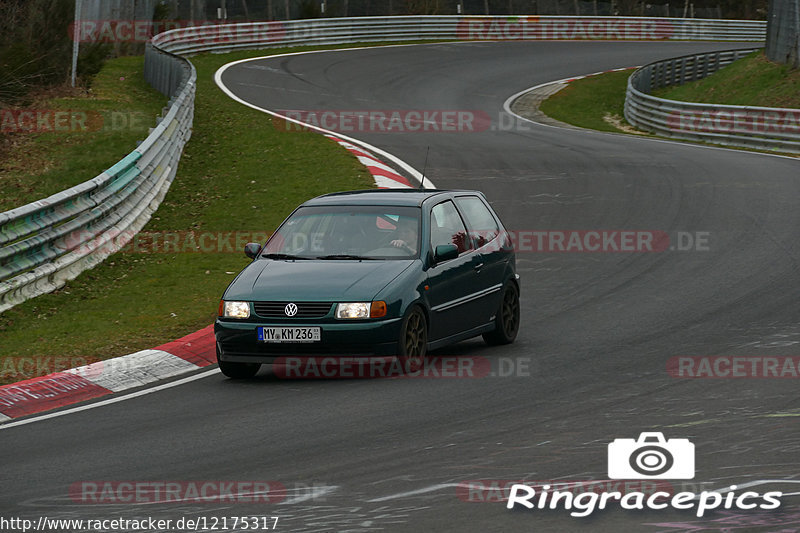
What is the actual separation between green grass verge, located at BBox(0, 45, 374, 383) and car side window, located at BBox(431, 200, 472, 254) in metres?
2.67

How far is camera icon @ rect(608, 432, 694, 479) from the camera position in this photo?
265 inches

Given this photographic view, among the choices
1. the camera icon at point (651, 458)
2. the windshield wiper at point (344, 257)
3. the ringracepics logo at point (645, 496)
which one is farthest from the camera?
the windshield wiper at point (344, 257)

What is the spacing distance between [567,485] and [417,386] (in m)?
3.25

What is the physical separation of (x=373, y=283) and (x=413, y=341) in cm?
61

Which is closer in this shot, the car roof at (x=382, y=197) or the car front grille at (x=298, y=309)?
the car front grille at (x=298, y=309)

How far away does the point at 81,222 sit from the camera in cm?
1478

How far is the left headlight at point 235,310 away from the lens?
10.1m

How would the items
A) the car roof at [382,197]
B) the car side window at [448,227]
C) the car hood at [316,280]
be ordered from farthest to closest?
the car roof at [382,197] → the car side window at [448,227] → the car hood at [316,280]

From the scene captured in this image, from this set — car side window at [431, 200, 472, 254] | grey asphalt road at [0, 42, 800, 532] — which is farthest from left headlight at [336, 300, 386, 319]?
car side window at [431, 200, 472, 254]

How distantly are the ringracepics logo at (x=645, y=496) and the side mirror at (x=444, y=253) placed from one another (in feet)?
13.2

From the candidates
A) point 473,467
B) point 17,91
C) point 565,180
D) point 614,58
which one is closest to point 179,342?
point 473,467

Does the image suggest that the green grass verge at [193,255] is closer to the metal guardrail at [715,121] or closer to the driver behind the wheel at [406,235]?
the driver behind the wheel at [406,235]

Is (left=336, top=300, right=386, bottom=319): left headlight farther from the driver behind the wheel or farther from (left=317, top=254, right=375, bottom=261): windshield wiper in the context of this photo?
the driver behind the wheel

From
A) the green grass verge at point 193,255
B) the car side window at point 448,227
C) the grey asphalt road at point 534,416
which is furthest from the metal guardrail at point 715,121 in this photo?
the car side window at point 448,227
